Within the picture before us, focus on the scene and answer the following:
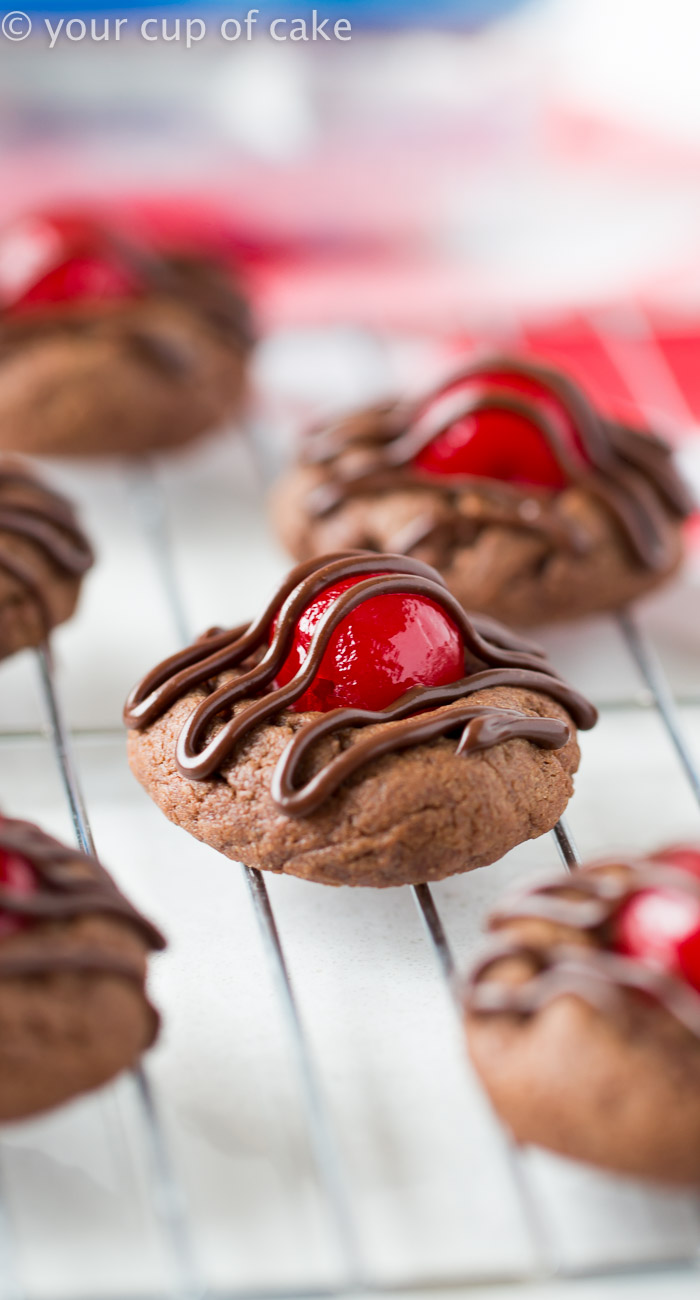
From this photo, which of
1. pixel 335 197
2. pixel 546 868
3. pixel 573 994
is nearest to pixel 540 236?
pixel 335 197

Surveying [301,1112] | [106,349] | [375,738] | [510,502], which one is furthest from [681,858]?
[106,349]

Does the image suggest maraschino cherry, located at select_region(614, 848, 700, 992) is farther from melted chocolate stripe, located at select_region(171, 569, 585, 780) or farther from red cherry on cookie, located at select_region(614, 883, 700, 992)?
melted chocolate stripe, located at select_region(171, 569, 585, 780)

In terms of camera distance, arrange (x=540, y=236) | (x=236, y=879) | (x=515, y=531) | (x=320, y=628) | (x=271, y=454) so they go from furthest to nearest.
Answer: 1. (x=540, y=236)
2. (x=271, y=454)
3. (x=515, y=531)
4. (x=236, y=879)
5. (x=320, y=628)

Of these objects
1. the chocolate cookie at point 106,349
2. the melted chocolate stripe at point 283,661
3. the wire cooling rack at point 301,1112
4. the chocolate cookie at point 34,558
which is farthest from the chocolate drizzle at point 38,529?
the melted chocolate stripe at point 283,661

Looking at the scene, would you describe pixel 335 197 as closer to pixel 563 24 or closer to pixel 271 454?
pixel 563 24

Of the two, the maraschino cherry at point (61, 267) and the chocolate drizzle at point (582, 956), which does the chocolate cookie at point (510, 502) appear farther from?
the chocolate drizzle at point (582, 956)

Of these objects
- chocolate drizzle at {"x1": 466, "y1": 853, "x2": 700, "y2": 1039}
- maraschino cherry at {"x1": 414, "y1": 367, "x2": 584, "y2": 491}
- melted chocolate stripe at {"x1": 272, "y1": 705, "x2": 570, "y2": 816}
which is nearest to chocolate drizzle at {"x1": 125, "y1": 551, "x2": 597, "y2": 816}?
melted chocolate stripe at {"x1": 272, "y1": 705, "x2": 570, "y2": 816}
